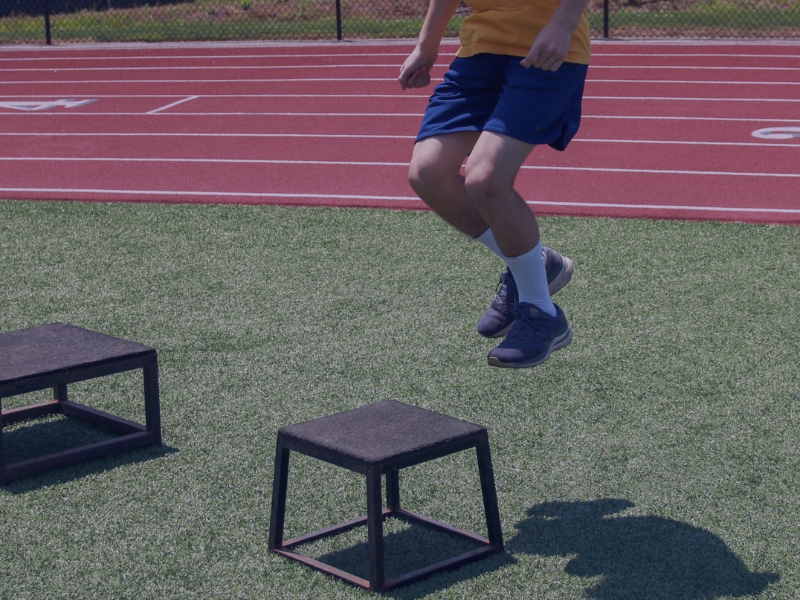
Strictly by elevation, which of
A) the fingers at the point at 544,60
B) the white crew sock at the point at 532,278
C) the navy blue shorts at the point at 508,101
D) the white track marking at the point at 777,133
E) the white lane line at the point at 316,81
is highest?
the fingers at the point at 544,60

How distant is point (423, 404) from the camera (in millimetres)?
4184

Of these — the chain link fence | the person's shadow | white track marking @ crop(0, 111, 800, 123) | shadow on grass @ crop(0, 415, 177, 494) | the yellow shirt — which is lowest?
shadow on grass @ crop(0, 415, 177, 494)

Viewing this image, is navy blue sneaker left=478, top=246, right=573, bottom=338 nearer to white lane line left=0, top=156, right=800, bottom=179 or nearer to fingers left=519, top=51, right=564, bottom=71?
fingers left=519, top=51, right=564, bottom=71

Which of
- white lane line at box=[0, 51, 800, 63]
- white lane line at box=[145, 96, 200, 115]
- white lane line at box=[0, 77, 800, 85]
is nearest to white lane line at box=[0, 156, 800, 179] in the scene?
white lane line at box=[145, 96, 200, 115]

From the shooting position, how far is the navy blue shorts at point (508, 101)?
3.21 m

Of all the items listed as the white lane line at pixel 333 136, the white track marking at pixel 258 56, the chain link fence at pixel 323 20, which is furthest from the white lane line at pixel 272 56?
the white lane line at pixel 333 136

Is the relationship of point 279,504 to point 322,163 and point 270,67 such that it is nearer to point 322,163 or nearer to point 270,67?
point 322,163

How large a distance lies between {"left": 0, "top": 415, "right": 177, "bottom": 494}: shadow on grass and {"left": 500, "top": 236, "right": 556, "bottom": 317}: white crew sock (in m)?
1.36

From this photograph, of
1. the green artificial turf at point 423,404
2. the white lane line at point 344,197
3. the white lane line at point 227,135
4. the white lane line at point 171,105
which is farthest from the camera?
the white lane line at point 171,105

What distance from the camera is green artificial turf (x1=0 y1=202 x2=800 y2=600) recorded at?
2967mm

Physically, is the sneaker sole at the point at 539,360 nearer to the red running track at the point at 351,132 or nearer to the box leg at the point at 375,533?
the box leg at the point at 375,533

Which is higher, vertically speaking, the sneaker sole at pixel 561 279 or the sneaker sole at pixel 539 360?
the sneaker sole at pixel 561 279

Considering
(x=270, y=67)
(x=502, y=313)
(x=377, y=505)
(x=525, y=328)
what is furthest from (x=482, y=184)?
(x=270, y=67)

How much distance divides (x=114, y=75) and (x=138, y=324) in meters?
11.5
